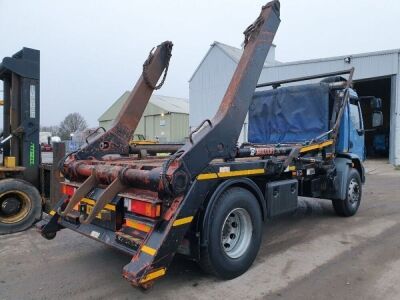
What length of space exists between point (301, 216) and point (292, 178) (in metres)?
2.11

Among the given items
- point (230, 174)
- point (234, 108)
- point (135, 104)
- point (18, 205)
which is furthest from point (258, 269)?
point (18, 205)

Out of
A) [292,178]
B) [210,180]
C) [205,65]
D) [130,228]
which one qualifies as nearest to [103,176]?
[130,228]

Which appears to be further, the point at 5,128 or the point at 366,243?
the point at 5,128

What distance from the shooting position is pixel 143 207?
12.8 feet

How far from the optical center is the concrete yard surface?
3.96 m

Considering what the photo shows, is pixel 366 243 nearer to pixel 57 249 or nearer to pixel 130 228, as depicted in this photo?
pixel 130 228

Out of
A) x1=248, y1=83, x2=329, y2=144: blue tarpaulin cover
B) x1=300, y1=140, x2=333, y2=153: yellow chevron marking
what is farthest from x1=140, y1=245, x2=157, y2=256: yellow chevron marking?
x1=248, y1=83, x2=329, y2=144: blue tarpaulin cover

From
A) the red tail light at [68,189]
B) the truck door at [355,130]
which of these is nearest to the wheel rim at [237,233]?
the red tail light at [68,189]

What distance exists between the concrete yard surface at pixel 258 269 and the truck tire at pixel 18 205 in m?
0.24

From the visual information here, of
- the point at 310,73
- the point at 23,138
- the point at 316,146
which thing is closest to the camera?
the point at 316,146

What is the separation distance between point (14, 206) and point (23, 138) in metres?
1.27

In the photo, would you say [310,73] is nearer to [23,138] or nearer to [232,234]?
[23,138]

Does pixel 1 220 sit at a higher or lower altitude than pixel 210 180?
lower

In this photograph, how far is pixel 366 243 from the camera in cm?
570
